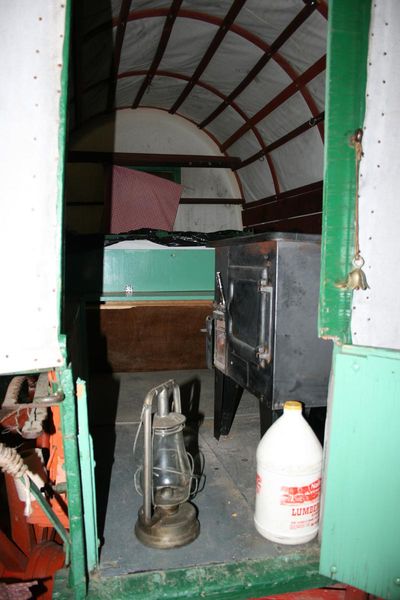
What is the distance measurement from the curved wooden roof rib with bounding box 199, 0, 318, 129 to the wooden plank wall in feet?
5.01

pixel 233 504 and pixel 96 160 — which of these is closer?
pixel 233 504

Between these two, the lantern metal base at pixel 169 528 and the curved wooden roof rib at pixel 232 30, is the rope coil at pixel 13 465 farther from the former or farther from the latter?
the curved wooden roof rib at pixel 232 30

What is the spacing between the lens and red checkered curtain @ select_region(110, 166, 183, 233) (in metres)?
6.95

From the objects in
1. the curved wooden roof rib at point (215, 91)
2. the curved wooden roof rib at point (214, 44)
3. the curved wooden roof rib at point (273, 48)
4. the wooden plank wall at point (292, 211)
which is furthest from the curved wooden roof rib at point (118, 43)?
the wooden plank wall at point (292, 211)

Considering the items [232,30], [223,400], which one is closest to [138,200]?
[232,30]

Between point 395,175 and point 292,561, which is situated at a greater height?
point 395,175

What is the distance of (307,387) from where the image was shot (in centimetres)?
236

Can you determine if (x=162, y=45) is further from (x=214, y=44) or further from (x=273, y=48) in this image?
(x=273, y=48)

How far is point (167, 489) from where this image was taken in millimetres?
2168

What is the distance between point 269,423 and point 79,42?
13.6 ft

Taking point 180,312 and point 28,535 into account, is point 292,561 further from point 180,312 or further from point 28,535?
point 180,312

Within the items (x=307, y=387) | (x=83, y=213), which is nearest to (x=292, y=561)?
(x=307, y=387)

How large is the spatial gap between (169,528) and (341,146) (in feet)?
6.45

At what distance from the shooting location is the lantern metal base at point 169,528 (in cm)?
207
